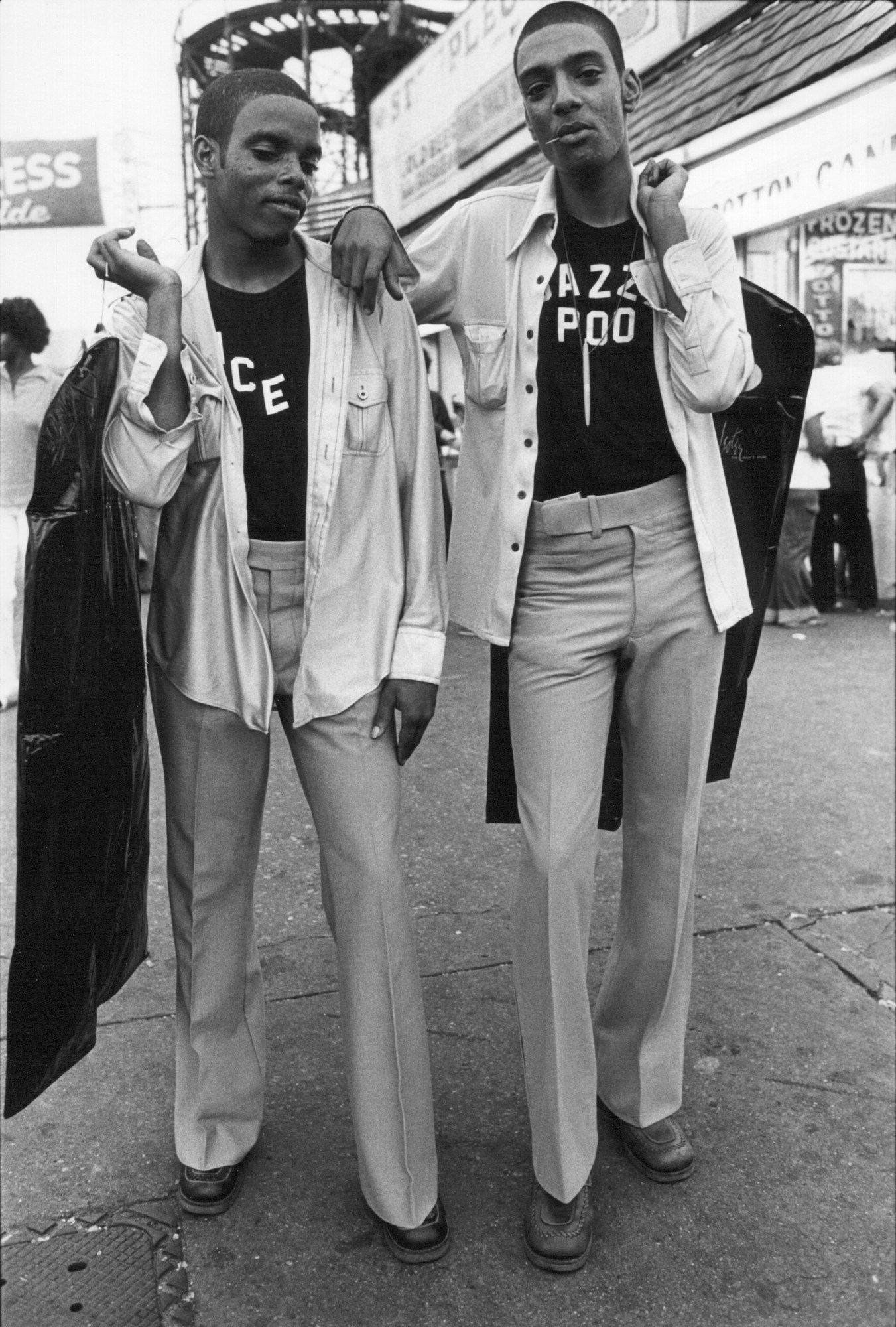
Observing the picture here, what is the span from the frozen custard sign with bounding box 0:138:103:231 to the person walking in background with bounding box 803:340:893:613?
563 centimetres

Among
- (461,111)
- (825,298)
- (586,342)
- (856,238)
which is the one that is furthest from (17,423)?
(856,238)

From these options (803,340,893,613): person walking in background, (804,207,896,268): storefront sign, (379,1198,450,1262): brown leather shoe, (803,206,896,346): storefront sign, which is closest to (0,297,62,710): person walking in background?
(379,1198,450,1262): brown leather shoe

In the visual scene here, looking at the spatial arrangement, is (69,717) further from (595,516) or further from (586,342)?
(586,342)

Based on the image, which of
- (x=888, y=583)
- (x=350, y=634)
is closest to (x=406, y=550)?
(x=350, y=634)

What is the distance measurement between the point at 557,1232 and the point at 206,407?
1.59m

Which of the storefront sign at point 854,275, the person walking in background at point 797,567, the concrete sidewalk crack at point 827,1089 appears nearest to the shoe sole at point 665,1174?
the concrete sidewalk crack at point 827,1089

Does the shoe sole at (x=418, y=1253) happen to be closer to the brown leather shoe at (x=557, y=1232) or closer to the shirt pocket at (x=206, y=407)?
the brown leather shoe at (x=557, y=1232)

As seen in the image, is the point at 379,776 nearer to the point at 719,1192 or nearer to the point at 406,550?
the point at 406,550

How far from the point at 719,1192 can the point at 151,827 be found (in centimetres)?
250

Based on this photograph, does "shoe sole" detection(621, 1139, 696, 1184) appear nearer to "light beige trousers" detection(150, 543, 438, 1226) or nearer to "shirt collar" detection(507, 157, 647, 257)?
"light beige trousers" detection(150, 543, 438, 1226)

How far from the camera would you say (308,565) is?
2.18 meters

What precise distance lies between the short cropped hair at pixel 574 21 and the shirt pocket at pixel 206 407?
781 millimetres

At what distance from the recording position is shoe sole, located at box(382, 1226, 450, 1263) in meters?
2.27

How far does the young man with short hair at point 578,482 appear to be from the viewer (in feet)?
7.31
